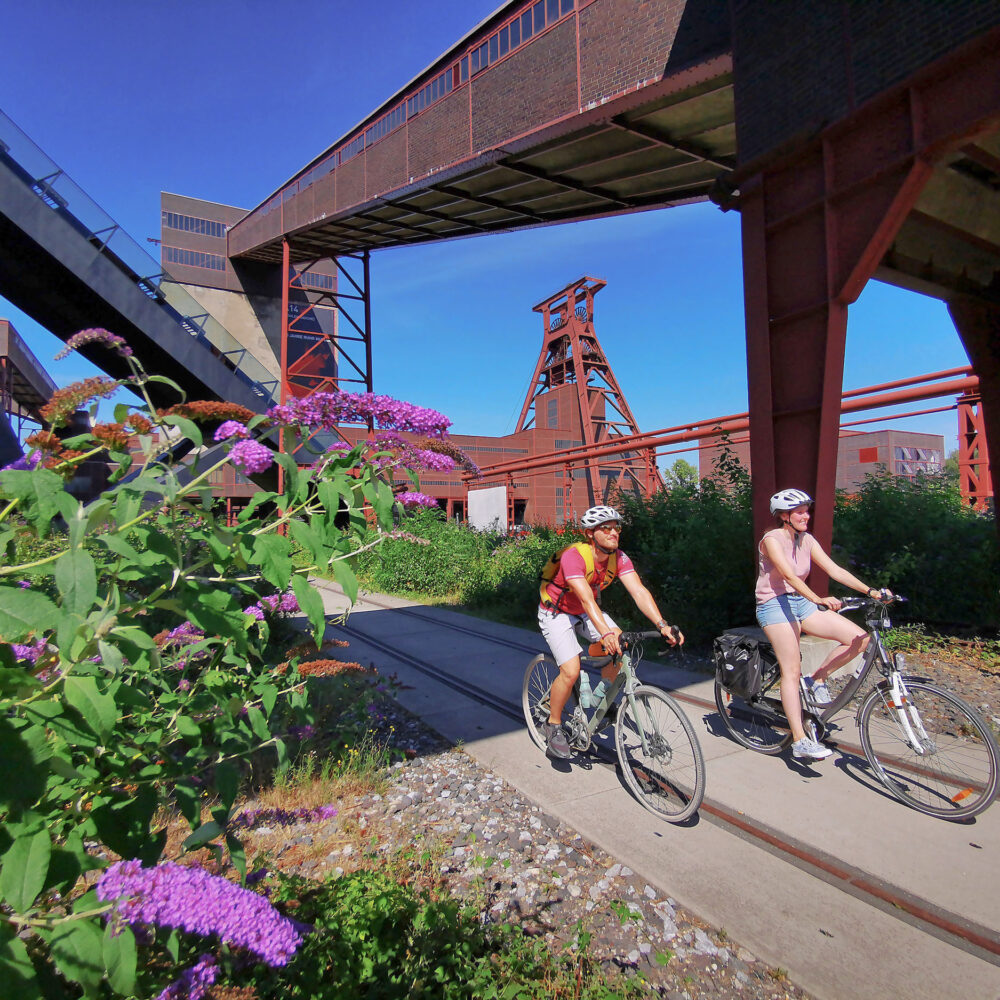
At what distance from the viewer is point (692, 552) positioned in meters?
7.79

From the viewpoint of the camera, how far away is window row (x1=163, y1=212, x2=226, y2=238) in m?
30.6

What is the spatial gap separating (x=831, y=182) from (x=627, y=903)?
5.84 m

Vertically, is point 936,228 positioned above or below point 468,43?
below

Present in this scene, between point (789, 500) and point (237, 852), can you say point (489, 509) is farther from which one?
point (237, 852)

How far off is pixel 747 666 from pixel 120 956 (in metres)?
4.10

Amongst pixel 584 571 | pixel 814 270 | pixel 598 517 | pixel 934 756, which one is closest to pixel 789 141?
pixel 814 270

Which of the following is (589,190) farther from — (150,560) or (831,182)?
(150,560)

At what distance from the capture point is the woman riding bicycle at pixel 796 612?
12.8 feet

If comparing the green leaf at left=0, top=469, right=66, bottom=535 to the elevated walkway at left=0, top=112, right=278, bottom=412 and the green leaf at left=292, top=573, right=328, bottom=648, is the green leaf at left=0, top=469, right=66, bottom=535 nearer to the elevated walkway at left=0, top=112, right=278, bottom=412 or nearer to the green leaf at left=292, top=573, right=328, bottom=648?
the green leaf at left=292, top=573, right=328, bottom=648

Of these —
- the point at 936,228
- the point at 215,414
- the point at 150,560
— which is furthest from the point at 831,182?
the point at 150,560

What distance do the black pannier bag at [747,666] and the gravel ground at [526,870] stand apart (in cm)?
178

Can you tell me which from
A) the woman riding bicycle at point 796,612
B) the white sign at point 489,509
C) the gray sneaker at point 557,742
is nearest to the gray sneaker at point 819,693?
the woman riding bicycle at point 796,612

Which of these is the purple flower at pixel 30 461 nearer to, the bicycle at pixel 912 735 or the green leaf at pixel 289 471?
the green leaf at pixel 289 471

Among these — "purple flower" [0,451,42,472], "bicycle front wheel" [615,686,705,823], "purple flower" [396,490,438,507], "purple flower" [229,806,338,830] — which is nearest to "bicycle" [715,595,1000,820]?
"bicycle front wheel" [615,686,705,823]
